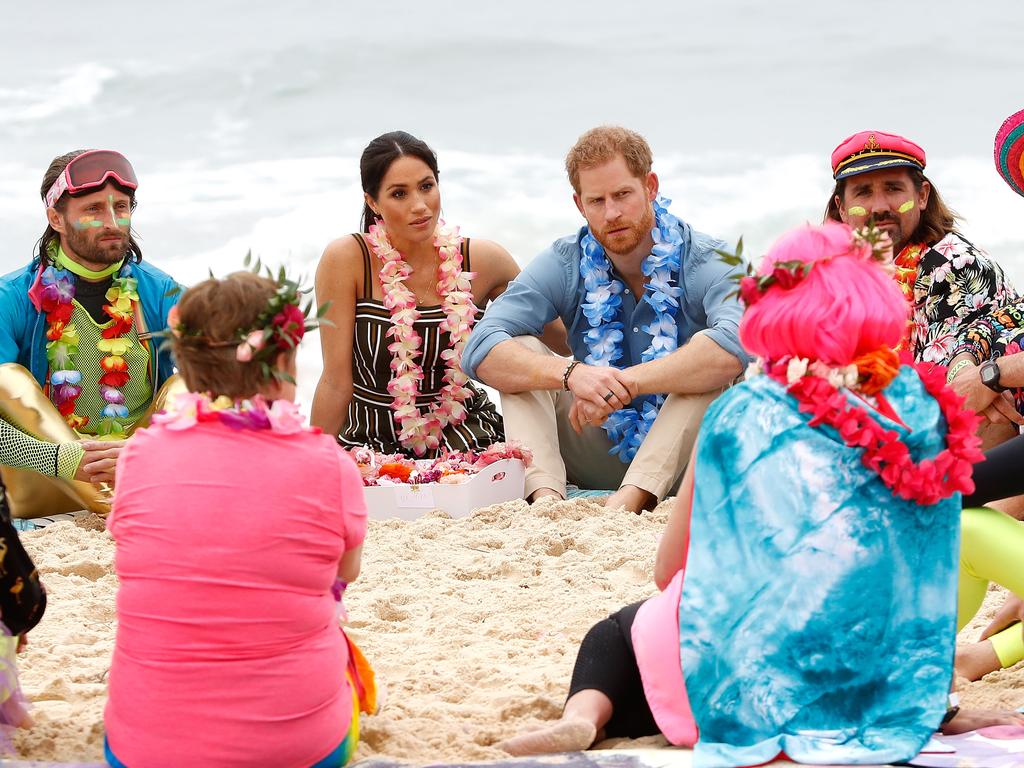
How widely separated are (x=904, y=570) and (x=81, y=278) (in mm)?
4566

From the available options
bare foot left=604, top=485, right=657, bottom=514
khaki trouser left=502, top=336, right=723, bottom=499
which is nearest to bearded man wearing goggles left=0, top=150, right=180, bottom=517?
khaki trouser left=502, top=336, right=723, bottom=499

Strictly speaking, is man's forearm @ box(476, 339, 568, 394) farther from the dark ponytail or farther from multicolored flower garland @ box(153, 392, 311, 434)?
multicolored flower garland @ box(153, 392, 311, 434)

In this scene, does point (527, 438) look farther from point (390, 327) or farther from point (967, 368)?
point (967, 368)

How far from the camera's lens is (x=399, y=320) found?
6.52 meters

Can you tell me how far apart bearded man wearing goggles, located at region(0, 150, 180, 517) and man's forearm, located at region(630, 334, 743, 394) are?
7.44 feet

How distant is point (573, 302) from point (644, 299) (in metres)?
0.37

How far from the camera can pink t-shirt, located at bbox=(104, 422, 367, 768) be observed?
267 centimetres

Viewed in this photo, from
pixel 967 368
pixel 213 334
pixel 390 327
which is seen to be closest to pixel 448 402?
pixel 390 327

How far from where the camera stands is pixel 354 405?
675cm

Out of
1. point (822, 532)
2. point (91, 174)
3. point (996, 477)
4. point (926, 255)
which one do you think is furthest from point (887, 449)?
point (91, 174)

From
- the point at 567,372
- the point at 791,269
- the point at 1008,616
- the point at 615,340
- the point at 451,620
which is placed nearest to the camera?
the point at 791,269

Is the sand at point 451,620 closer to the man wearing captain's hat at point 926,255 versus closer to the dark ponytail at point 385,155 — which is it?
the man wearing captain's hat at point 926,255

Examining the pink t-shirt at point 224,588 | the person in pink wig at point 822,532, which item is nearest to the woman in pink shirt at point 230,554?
the pink t-shirt at point 224,588

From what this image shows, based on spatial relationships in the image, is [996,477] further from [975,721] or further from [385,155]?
[385,155]
